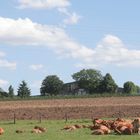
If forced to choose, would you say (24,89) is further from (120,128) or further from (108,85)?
(120,128)

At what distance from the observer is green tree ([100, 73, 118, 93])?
189675mm

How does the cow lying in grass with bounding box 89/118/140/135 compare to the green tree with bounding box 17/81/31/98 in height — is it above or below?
below

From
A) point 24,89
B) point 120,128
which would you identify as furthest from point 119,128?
point 24,89

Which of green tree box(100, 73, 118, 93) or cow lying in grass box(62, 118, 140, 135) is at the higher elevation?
green tree box(100, 73, 118, 93)

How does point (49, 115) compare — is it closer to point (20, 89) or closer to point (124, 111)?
point (124, 111)

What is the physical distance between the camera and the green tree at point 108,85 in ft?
622

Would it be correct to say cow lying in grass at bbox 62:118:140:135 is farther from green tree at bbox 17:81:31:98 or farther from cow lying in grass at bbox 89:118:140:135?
green tree at bbox 17:81:31:98

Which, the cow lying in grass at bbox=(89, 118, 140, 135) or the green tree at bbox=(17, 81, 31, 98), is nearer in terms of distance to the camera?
the cow lying in grass at bbox=(89, 118, 140, 135)

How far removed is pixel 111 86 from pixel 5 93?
35.3 m

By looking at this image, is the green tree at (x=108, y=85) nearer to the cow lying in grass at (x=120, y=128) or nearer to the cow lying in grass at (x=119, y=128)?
the cow lying in grass at (x=119, y=128)

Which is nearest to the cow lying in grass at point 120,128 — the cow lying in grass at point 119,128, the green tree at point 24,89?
the cow lying in grass at point 119,128

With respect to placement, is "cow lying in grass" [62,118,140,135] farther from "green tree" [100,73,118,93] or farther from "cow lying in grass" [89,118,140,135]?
"green tree" [100,73,118,93]

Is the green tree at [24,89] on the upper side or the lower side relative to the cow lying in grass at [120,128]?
upper

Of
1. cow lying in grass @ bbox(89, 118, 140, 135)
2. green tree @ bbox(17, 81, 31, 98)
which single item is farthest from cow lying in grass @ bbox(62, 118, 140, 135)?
green tree @ bbox(17, 81, 31, 98)
